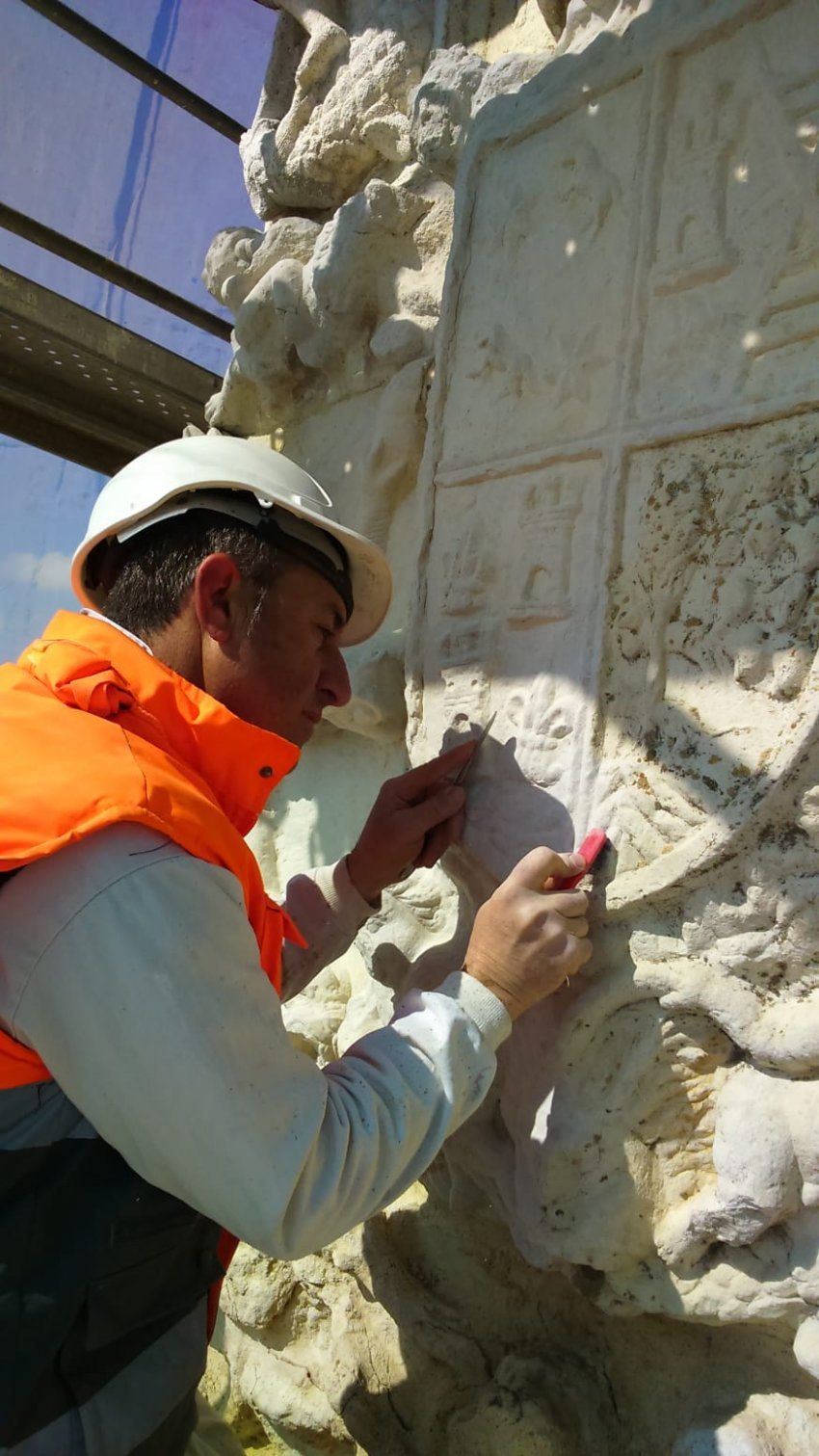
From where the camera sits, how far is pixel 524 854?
1627 mm

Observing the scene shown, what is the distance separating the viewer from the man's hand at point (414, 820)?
1728 mm

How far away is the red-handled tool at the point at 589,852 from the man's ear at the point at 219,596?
1.85ft

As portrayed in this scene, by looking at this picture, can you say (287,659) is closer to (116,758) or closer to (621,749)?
(116,758)

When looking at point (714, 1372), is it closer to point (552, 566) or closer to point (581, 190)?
point (552, 566)

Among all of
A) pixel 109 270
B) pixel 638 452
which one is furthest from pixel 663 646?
pixel 109 270

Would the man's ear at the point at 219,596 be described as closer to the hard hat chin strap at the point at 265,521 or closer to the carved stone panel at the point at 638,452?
the hard hat chin strap at the point at 265,521

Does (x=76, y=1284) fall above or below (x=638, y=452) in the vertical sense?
below

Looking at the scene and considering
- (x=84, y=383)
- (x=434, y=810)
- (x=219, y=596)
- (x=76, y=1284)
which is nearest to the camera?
(x=76, y=1284)

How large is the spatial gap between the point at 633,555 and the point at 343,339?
131cm

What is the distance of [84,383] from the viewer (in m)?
3.71

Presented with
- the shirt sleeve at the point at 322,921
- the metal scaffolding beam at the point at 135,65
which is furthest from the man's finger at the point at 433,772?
the metal scaffolding beam at the point at 135,65

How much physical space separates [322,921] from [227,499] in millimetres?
774

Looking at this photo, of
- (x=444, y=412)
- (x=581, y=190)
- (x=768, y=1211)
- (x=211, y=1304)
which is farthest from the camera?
(x=444, y=412)

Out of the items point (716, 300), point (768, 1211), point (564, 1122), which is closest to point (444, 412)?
point (716, 300)
